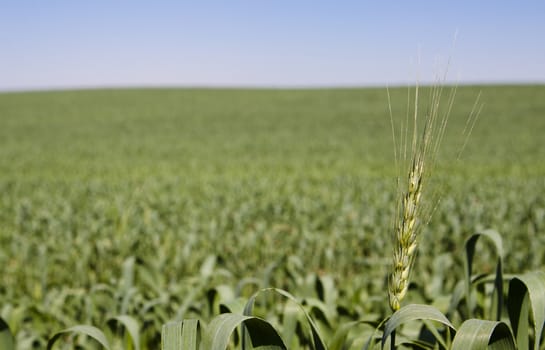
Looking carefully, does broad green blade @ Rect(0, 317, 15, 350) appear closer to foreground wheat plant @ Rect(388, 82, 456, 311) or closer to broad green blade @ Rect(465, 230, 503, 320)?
foreground wheat plant @ Rect(388, 82, 456, 311)

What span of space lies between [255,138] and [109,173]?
11.3 m

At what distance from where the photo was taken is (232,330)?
1.04 metres

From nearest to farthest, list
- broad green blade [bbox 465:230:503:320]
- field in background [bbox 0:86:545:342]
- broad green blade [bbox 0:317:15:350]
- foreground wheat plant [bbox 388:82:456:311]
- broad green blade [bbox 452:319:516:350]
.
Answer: broad green blade [bbox 452:319:516:350]
foreground wheat plant [bbox 388:82:456:311]
broad green blade [bbox 0:317:15:350]
broad green blade [bbox 465:230:503:320]
field in background [bbox 0:86:545:342]

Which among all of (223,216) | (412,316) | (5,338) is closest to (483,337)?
(412,316)

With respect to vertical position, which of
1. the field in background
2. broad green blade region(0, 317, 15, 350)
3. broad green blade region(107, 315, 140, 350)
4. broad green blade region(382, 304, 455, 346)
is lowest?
the field in background

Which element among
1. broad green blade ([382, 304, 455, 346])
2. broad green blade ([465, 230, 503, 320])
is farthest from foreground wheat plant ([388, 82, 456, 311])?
broad green blade ([465, 230, 503, 320])

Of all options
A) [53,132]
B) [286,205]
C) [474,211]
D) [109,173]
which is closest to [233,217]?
[286,205]

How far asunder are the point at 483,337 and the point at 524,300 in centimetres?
47

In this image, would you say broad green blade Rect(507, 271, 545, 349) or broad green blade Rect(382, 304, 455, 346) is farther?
broad green blade Rect(507, 271, 545, 349)

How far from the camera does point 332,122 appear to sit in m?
33.4

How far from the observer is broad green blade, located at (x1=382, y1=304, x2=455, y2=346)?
104 centimetres

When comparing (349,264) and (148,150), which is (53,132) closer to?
(148,150)

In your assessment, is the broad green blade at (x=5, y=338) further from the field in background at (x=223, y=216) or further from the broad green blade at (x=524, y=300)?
the broad green blade at (x=524, y=300)

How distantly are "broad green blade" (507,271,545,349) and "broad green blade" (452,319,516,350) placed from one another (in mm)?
190
